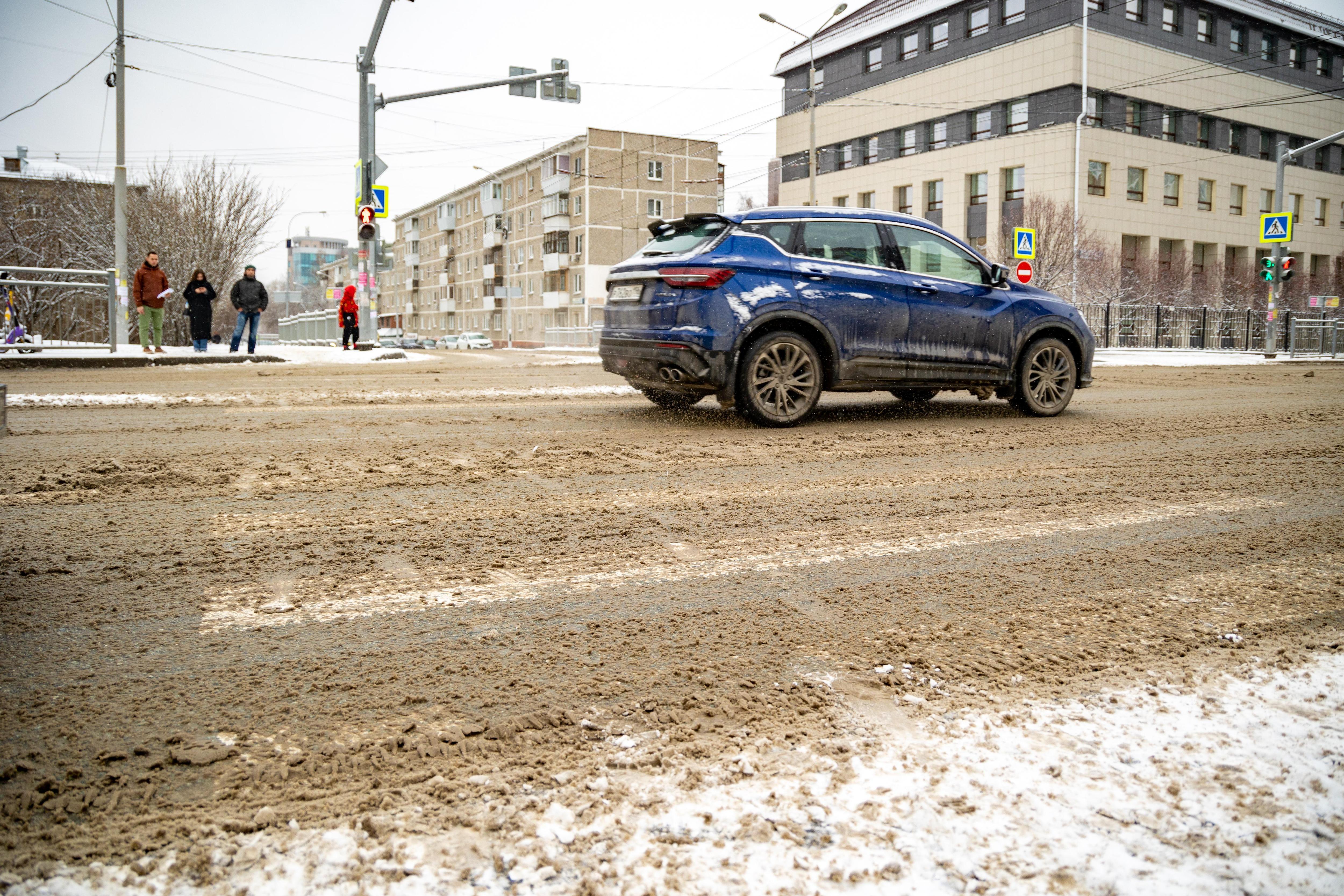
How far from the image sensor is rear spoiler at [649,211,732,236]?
7410 mm

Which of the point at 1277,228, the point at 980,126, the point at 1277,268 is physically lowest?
the point at 1277,268

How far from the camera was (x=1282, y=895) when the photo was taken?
5.14 feet

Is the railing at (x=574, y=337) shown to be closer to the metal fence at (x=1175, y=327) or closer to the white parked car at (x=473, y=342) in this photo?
the white parked car at (x=473, y=342)

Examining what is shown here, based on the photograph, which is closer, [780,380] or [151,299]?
[780,380]

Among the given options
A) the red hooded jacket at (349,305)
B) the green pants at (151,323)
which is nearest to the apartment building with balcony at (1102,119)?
the red hooded jacket at (349,305)

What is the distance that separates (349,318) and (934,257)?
1680cm

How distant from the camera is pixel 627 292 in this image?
767cm

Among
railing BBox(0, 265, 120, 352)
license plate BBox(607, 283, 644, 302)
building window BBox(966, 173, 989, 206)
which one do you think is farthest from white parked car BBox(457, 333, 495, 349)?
license plate BBox(607, 283, 644, 302)

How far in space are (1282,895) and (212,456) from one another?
5693 mm

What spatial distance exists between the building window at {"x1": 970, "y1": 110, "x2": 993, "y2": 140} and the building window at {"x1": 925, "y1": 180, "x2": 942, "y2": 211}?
2.86m

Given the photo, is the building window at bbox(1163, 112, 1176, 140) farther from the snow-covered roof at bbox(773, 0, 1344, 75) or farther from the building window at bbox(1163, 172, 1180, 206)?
the snow-covered roof at bbox(773, 0, 1344, 75)

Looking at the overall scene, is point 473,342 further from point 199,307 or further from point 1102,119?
point 199,307

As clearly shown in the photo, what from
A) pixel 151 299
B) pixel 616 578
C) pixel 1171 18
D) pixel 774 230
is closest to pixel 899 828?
pixel 616 578

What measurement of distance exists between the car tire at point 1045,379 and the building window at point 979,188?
40.9 metres
